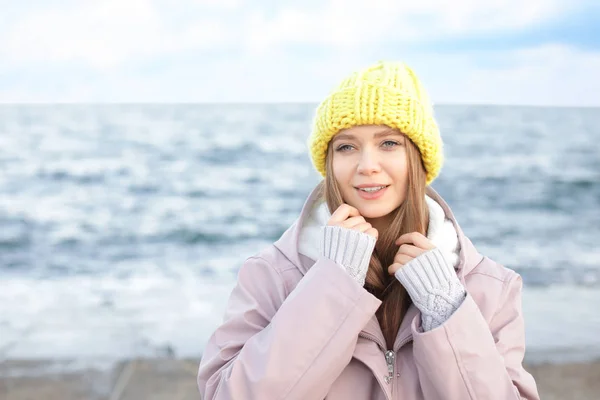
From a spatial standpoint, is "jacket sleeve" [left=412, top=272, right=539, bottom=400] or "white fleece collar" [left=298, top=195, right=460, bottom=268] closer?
"jacket sleeve" [left=412, top=272, right=539, bottom=400]

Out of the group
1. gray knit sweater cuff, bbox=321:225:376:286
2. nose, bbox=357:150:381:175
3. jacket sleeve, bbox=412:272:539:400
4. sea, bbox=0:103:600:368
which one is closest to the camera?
jacket sleeve, bbox=412:272:539:400

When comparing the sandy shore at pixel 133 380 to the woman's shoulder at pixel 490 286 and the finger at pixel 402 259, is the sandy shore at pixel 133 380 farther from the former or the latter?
the finger at pixel 402 259

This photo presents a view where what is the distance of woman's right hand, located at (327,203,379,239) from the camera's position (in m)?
2.05

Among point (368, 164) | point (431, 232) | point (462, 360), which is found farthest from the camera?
point (431, 232)

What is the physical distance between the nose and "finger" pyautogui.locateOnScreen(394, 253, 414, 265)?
10.4 inches

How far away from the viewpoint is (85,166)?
20.3 m

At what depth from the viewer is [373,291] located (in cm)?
223

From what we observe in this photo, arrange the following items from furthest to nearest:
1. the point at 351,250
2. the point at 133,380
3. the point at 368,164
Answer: the point at 133,380
the point at 368,164
the point at 351,250

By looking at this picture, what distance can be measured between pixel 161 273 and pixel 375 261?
789 centimetres

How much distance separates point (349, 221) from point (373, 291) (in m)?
0.30

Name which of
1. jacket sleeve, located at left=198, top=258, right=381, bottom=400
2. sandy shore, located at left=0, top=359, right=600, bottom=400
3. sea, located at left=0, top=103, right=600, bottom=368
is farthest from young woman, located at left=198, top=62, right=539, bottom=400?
sea, located at left=0, top=103, right=600, bottom=368

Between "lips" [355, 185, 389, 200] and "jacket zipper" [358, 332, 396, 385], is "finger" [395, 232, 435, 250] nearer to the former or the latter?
"lips" [355, 185, 389, 200]

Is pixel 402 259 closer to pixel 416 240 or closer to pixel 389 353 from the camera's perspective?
pixel 416 240

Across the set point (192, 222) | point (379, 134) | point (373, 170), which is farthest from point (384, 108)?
point (192, 222)
